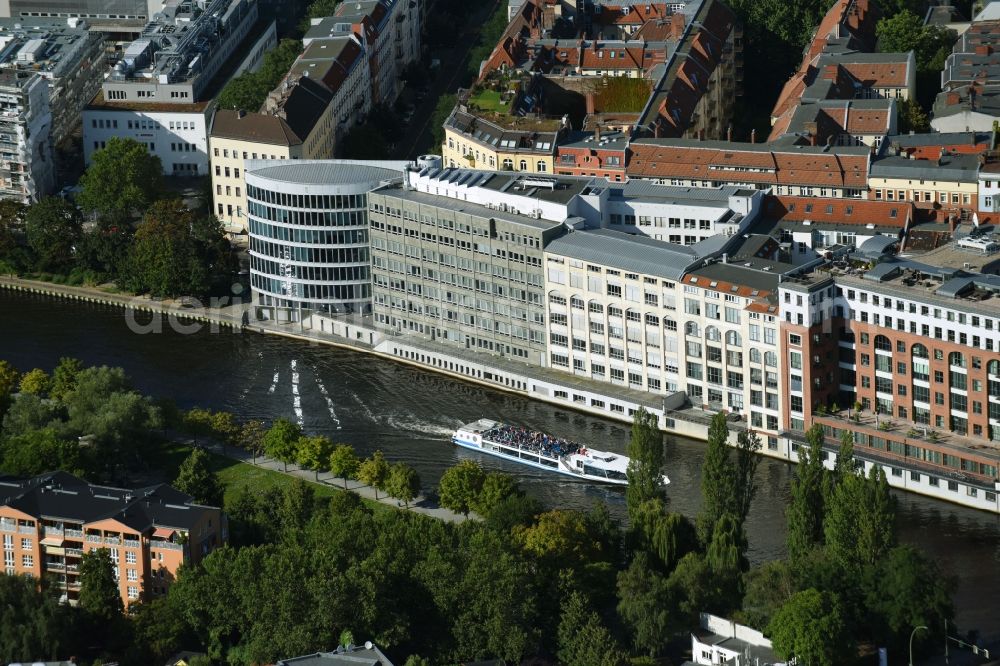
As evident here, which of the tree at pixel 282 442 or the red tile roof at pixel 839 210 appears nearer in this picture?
the tree at pixel 282 442

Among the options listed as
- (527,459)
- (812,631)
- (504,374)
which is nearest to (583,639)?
(812,631)

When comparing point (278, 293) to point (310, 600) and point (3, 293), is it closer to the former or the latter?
point (3, 293)

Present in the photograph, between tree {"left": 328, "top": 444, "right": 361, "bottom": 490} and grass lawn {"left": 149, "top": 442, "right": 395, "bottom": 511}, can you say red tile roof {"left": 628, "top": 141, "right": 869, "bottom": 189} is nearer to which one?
tree {"left": 328, "top": 444, "right": 361, "bottom": 490}

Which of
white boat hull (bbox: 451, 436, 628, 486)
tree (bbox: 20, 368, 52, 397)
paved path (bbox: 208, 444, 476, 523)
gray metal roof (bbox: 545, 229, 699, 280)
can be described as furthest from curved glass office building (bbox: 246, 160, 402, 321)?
paved path (bbox: 208, 444, 476, 523)

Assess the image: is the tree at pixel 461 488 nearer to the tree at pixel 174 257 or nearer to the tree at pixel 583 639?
the tree at pixel 583 639

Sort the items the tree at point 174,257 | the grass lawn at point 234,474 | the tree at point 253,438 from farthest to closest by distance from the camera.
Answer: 1. the tree at point 174,257
2. the tree at point 253,438
3. the grass lawn at point 234,474

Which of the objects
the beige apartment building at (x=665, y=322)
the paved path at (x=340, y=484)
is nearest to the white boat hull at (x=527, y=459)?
the paved path at (x=340, y=484)
